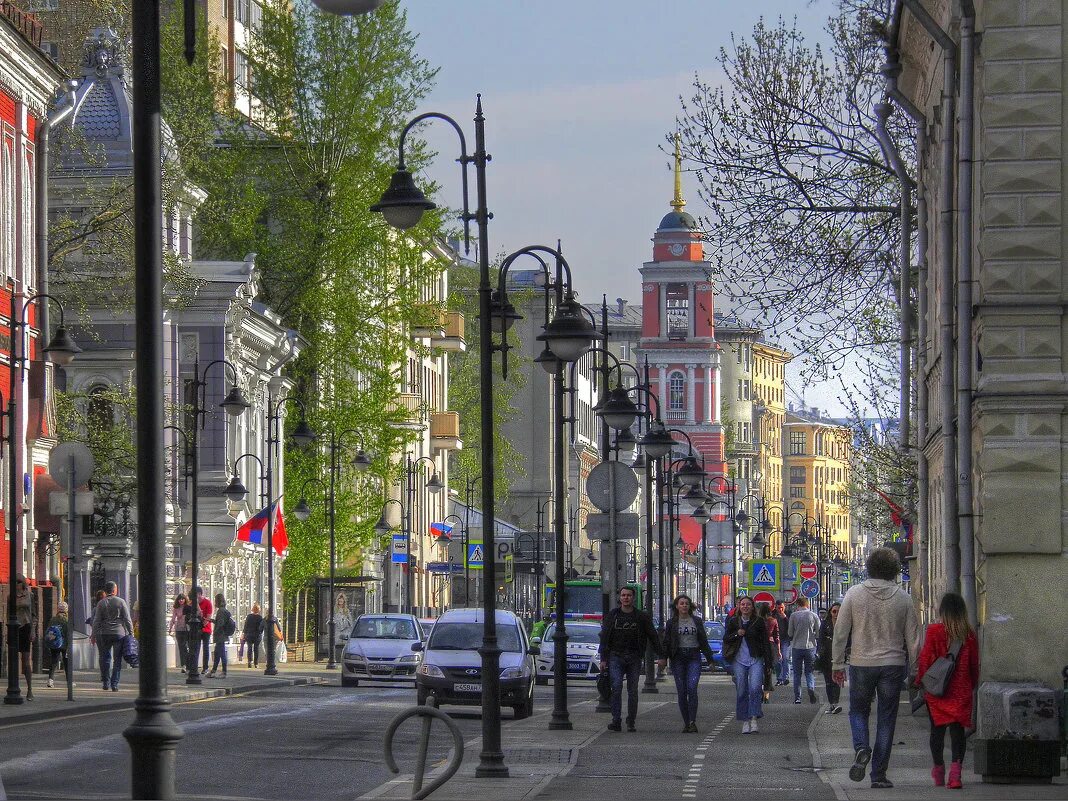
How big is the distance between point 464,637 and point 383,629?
13980 mm

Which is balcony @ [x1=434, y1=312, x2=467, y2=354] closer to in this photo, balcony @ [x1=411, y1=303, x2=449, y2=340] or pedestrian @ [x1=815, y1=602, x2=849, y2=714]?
balcony @ [x1=411, y1=303, x2=449, y2=340]

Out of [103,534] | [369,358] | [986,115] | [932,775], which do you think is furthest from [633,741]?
[369,358]

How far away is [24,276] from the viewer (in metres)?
42.6

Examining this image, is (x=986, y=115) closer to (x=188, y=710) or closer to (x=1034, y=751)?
(x=1034, y=751)

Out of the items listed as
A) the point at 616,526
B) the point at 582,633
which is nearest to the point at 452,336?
the point at 582,633

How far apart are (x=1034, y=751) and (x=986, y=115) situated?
5447 millimetres

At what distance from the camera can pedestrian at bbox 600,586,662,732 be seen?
26938 mm

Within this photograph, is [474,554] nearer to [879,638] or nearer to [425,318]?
[425,318]

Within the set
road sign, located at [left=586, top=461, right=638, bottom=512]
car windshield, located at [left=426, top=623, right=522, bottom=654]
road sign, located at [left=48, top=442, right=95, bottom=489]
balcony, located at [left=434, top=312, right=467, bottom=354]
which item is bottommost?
car windshield, located at [left=426, top=623, right=522, bottom=654]

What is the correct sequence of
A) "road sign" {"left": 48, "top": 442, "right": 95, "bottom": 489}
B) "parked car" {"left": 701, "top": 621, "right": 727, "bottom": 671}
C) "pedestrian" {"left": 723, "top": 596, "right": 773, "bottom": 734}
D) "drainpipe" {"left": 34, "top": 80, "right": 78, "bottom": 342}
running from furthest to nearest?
"parked car" {"left": 701, "top": 621, "right": 727, "bottom": 671} → "drainpipe" {"left": 34, "top": 80, "right": 78, "bottom": 342} → "road sign" {"left": 48, "top": 442, "right": 95, "bottom": 489} → "pedestrian" {"left": 723, "top": 596, "right": 773, "bottom": 734}

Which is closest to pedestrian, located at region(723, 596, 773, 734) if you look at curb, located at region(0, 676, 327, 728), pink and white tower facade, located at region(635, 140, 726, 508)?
curb, located at region(0, 676, 327, 728)

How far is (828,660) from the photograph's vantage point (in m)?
34.8

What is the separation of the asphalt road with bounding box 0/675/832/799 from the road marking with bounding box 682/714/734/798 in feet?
0.06

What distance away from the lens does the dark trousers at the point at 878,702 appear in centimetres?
1725
